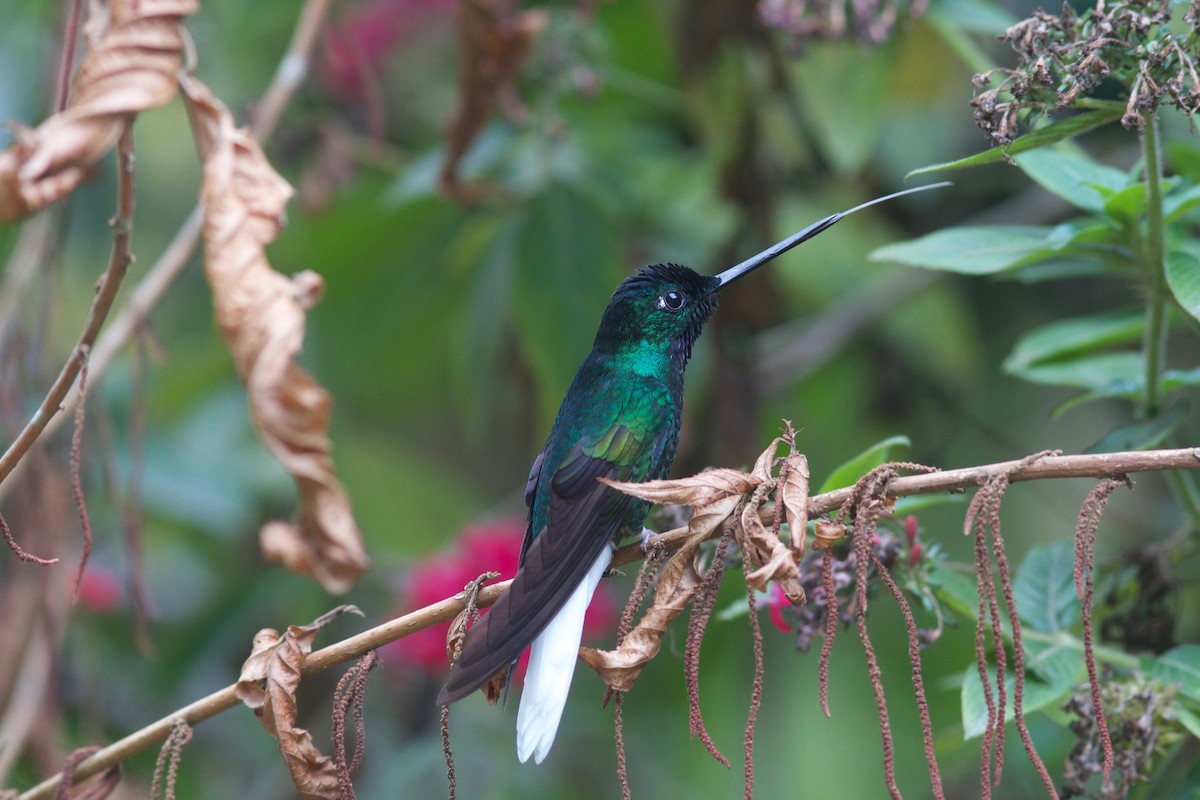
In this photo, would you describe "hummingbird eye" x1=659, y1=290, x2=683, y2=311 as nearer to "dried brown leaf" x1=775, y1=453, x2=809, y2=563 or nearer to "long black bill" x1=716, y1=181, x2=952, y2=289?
"long black bill" x1=716, y1=181, x2=952, y2=289

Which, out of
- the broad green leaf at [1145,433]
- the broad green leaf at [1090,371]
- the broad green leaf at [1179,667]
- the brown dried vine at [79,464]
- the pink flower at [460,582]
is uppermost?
the broad green leaf at [1090,371]

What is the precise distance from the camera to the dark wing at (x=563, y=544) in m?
1.41

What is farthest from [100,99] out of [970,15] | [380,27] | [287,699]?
[380,27]

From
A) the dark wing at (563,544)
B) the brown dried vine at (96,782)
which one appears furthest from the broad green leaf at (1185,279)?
the brown dried vine at (96,782)

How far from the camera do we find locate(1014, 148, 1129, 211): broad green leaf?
1815 millimetres

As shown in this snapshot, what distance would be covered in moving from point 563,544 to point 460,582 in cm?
130

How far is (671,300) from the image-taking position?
2252 mm

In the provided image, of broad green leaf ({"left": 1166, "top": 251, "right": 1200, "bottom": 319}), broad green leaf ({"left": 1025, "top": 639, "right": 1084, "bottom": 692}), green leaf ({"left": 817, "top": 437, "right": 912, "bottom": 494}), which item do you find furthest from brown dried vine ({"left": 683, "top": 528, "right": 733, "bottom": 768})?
broad green leaf ({"left": 1166, "top": 251, "right": 1200, "bottom": 319})

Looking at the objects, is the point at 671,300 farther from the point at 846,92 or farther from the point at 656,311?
the point at 846,92

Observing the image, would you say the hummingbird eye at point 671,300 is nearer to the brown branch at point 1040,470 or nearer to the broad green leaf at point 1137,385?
the broad green leaf at point 1137,385

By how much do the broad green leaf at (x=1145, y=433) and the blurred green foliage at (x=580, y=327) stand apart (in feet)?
3.76

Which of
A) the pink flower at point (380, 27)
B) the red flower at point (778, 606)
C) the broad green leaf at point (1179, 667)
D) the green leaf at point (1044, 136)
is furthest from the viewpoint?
the pink flower at point (380, 27)

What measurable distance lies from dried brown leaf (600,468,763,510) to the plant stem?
25.6 inches

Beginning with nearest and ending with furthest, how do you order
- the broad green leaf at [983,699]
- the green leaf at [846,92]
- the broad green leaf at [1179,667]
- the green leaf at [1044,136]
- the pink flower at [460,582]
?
the green leaf at [1044,136] → the broad green leaf at [983,699] → the broad green leaf at [1179,667] → the pink flower at [460,582] → the green leaf at [846,92]
